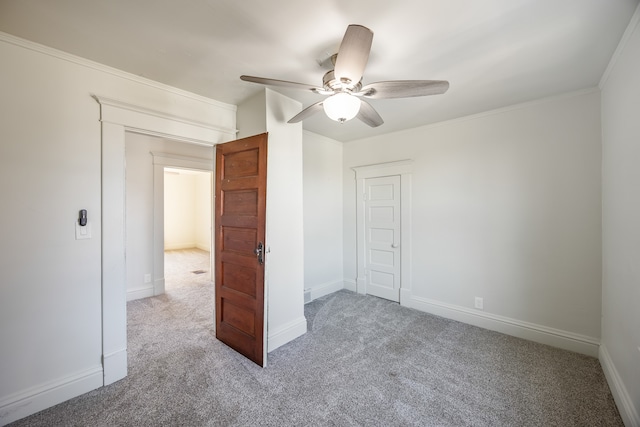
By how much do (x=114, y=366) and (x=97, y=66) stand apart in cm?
232

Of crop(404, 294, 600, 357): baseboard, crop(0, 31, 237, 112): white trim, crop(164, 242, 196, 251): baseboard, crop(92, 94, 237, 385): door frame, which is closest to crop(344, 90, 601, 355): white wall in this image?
crop(404, 294, 600, 357): baseboard

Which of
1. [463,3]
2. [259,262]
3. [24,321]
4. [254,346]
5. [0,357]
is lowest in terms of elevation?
[254,346]

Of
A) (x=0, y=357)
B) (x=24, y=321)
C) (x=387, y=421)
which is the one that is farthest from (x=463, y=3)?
(x=0, y=357)

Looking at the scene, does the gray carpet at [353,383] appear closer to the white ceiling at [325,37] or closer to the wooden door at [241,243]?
the wooden door at [241,243]

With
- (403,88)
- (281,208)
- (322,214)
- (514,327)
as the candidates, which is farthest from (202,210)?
(514,327)

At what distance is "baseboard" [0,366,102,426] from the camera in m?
1.62

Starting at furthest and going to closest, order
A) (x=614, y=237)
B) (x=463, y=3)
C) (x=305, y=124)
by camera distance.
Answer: (x=305, y=124) → (x=614, y=237) → (x=463, y=3)

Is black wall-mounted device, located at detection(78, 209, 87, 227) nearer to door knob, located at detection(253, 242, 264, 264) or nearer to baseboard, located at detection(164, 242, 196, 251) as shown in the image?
door knob, located at detection(253, 242, 264, 264)

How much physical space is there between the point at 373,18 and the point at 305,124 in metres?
1.96

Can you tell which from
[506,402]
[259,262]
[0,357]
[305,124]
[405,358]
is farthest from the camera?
[305,124]

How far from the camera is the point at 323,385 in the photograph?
195 centimetres

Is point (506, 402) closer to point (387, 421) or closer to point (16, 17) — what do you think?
point (387, 421)

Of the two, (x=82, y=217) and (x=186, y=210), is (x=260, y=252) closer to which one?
(x=82, y=217)

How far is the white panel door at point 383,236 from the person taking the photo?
12.0ft
